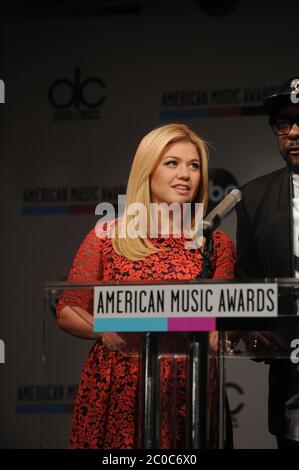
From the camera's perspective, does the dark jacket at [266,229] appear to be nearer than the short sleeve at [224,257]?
No

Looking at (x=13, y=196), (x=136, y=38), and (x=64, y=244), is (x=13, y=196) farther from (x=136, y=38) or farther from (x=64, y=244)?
(x=136, y=38)

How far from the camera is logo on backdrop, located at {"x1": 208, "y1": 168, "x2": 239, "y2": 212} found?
499 cm

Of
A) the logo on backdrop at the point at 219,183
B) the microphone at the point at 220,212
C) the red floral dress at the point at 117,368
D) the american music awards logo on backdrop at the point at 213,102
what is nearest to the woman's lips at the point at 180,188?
the red floral dress at the point at 117,368

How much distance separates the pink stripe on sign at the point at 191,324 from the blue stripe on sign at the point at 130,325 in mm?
17

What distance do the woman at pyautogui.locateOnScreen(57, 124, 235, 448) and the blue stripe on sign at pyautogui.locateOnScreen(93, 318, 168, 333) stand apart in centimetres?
12

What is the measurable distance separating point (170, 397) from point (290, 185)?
1.04 metres

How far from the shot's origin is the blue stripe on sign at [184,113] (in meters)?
5.08

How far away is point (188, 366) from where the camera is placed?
2336 mm

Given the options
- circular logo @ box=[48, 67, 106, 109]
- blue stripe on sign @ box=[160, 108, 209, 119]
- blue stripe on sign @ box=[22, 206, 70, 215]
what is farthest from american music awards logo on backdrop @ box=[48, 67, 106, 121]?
blue stripe on sign @ box=[22, 206, 70, 215]

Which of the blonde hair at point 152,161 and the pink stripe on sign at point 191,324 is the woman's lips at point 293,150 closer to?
the blonde hair at point 152,161

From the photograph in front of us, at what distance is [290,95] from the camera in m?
3.11
